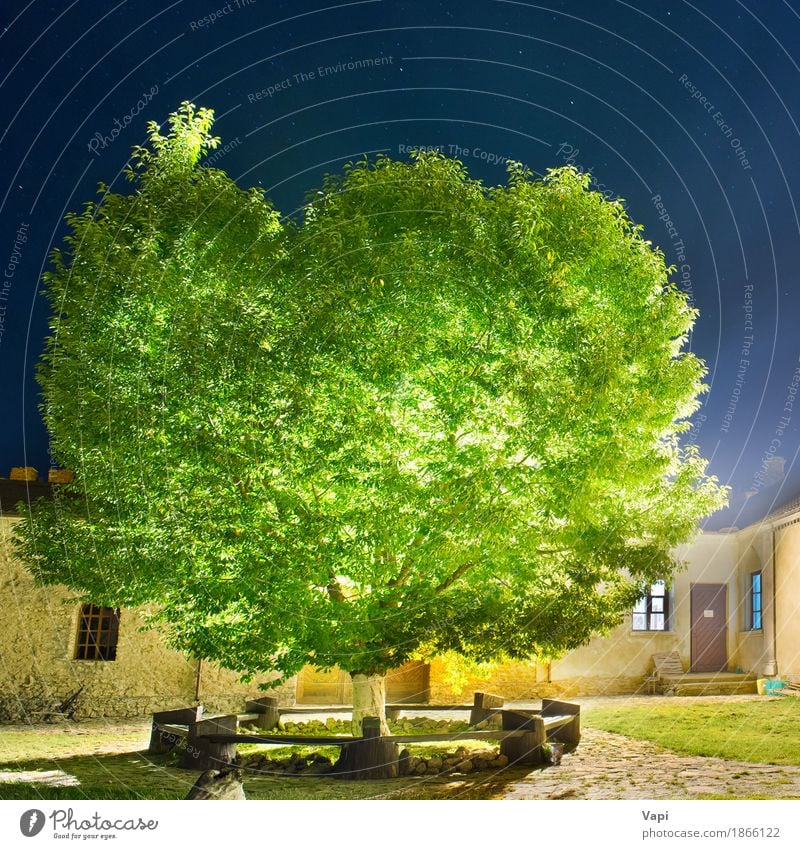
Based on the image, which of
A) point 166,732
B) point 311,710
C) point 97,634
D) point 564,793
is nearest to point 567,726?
point 564,793

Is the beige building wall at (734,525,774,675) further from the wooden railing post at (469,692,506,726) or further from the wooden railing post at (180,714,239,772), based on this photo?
the wooden railing post at (180,714,239,772)

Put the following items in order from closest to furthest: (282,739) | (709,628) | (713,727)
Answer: (282,739), (709,628), (713,727)

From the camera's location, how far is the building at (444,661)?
792 centimetres

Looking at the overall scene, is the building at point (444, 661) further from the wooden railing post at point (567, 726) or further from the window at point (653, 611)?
the wooden railing post at point (567, 726)

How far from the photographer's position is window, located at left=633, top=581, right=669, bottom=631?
7893mm

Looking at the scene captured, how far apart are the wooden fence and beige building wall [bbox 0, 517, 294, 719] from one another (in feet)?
4.59

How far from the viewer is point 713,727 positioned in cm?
787

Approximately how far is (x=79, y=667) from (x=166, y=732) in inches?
99.0

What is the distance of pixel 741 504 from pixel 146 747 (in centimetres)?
656

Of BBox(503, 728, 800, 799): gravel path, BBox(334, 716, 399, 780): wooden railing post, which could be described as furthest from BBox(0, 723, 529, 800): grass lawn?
BBox(503, 728, 800, 799): gravel path

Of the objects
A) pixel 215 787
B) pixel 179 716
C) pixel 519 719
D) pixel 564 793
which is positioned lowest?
pixel 564 793

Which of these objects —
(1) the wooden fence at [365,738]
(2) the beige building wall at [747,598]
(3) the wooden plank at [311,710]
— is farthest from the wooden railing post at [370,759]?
(2) the beige building wall at [747,598]

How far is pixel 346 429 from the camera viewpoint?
640 centimetres

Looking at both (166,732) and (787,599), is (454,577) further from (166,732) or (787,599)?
(787,599)
